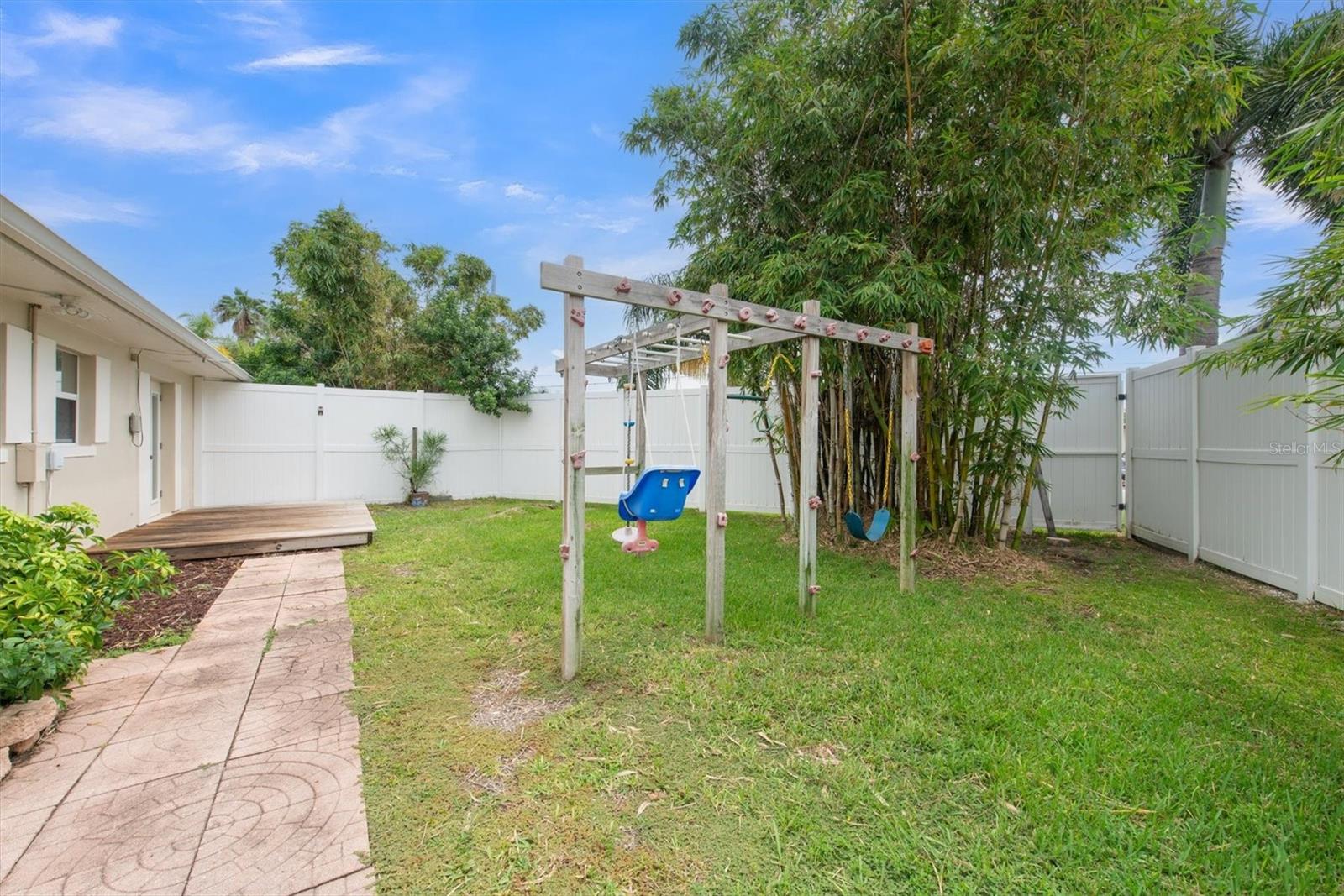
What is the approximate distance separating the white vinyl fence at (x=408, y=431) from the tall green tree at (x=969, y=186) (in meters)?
2.91

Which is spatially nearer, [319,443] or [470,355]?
[319,443]

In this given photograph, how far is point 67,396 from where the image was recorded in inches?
177

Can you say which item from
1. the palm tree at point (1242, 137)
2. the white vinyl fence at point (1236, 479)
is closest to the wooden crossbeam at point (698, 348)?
the white vinyl fence at point (1236, 479)

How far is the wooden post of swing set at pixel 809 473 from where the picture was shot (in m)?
3.36

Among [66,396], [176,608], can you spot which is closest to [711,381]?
[176,608]

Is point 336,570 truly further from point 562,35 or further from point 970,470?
point 562,35

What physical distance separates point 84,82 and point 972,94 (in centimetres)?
803

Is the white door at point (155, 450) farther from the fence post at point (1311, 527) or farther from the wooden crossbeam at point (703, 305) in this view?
the fence post at point (1311, 527)

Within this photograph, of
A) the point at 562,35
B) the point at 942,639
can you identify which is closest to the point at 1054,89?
the point at 942,639

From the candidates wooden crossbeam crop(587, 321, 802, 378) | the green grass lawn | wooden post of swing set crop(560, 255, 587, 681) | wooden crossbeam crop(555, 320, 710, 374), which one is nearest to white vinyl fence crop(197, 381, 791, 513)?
wooden crossbeam crop(587, 321, 802, 378)

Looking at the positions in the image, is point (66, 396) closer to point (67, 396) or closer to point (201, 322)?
point (67, 396)

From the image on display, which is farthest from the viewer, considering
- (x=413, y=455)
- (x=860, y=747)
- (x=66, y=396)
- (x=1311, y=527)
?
(x=413, y=455)

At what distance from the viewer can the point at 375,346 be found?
10844mm

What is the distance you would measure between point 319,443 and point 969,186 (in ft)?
30.0
